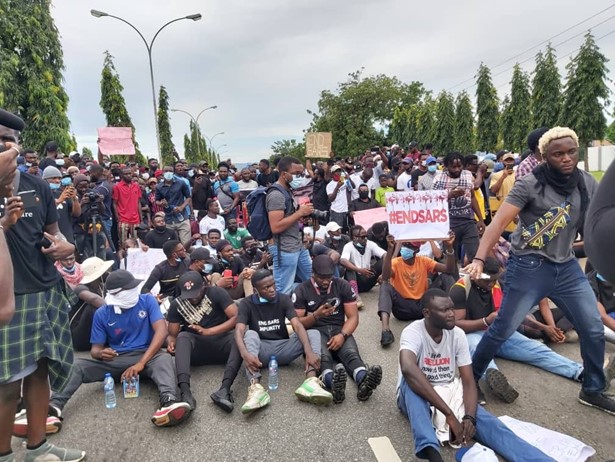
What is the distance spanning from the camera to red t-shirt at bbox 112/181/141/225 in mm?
8758

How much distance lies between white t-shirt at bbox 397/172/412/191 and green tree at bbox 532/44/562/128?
1710 cm

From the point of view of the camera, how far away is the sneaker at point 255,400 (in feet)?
11.6

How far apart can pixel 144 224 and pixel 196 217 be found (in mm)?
1122

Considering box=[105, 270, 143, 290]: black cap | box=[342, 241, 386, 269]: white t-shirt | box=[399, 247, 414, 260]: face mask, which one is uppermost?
box=[105, 270, 143, 290]: black cap

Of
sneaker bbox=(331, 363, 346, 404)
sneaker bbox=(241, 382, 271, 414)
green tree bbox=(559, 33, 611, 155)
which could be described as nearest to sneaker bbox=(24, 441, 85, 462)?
sneaker bbox=(241, 382, 271, 414)

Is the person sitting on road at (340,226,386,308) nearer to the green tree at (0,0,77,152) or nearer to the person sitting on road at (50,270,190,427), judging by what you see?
the person sitting on road at (50,270,190,427)

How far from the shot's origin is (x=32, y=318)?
102 inches

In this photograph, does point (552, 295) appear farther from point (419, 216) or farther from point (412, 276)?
point (419, 216)

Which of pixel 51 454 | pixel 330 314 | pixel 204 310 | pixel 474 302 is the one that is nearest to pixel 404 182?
pixel 474 302

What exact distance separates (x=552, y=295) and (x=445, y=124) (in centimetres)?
2517

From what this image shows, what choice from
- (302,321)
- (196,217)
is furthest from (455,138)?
(302,321)

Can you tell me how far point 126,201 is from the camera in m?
8.87

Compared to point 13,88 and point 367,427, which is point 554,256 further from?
point 13,88

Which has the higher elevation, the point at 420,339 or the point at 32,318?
the point at 32,318
